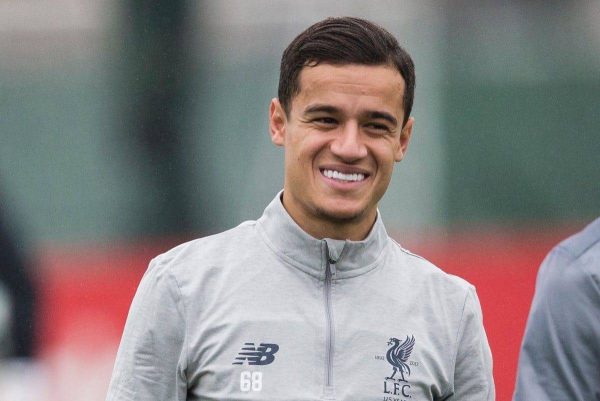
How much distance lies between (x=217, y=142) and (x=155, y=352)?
3.21 metres

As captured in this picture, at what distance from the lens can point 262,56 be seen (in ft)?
16.9

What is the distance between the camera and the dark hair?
2154mm

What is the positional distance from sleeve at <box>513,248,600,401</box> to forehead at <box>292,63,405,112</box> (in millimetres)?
555

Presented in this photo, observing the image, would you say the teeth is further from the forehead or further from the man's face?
the forehead

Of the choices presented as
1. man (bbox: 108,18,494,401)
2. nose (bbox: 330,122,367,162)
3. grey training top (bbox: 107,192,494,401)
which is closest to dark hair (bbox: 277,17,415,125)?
man (bbox: 108,18,494,401)

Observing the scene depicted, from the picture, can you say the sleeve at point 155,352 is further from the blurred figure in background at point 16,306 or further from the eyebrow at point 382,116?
the blurred figure in background at point 16,306

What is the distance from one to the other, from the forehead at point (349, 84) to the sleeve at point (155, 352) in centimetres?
41

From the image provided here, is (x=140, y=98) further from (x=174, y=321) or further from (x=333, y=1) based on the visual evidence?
(x=174, y=321)

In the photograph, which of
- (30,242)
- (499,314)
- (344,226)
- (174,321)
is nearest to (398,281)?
(344,226)

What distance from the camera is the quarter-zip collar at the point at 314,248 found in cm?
213

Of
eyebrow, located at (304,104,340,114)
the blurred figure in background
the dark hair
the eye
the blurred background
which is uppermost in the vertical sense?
the dark hair

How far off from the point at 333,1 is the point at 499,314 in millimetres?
1441

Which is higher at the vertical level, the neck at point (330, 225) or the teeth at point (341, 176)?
the teeth at point (341, 176)

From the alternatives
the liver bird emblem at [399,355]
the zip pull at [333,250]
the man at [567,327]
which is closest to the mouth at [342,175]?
the zip pull at [333,250]
